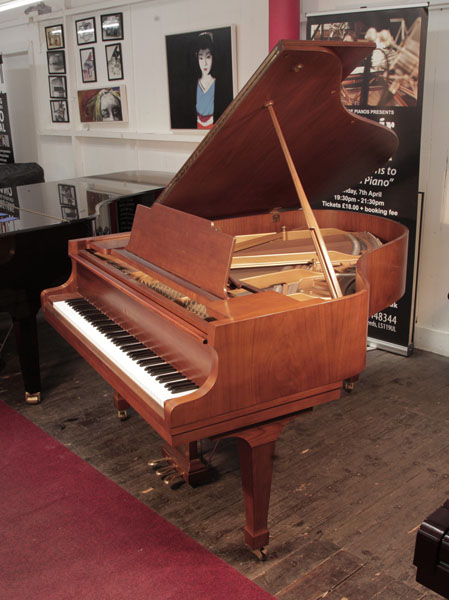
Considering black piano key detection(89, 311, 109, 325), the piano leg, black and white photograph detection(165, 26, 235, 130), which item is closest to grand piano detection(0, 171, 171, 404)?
black piano key detection(89, 311, 109, 325)

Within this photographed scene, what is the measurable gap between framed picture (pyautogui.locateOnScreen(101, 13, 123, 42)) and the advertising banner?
2.63 metres

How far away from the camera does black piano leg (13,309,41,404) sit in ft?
11.0

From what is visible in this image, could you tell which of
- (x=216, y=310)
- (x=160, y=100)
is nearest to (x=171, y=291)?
(x=216, y=310)

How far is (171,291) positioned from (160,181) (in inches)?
105

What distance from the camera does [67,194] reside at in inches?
169

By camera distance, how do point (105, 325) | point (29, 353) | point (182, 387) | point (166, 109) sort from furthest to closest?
point (166, 109)
point (29, 353)
point (105, 325)
point (182, 387)

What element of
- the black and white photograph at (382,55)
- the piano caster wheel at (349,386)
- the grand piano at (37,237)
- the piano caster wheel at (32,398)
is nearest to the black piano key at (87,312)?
the grand piano at (37,237)

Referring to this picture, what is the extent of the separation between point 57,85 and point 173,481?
5.76 metres

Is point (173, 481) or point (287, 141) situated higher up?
point (287, 141)

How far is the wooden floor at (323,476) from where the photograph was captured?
2221 millimetres

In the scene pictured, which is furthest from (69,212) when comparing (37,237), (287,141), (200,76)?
(200,76)

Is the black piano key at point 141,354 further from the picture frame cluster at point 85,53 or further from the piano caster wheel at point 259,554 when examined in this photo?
the picture frame cluster at point 85,53

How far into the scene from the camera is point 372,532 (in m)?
2.40

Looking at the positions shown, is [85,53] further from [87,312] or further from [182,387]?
[182,387]
